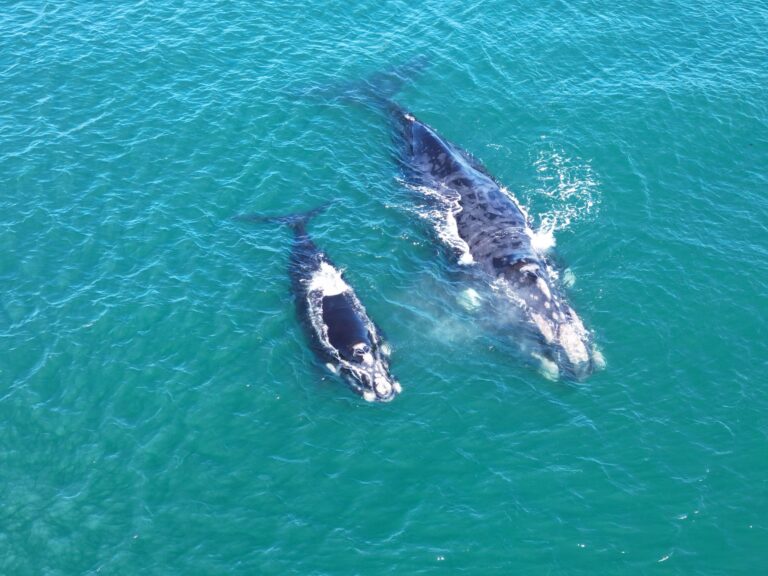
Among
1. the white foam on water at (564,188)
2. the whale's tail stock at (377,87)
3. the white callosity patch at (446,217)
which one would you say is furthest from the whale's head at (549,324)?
the whale's tail stock at (377,87)

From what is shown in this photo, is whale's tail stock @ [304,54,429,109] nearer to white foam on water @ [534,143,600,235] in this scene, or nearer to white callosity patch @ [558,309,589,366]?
white foam on water @ [534,143,600,235]

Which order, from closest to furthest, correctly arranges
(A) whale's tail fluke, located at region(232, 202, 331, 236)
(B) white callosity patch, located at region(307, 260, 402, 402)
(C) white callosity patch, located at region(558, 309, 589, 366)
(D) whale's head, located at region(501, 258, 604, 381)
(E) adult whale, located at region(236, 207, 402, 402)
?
1. (B) white callosity patch, located at region(307, 260, 402, 402)
2. (E) adult whale, located at region(236, 207, 402, 402)
3. (D) whale's head, located at region(501, 258, 604, 381)
4. (C) white callosity patch, located at region(558, 309, 589, 366)
5. (A) whale's tail fluke, located at region(232, 202, 331, 236)

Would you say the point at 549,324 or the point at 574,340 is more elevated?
the point at 549,324

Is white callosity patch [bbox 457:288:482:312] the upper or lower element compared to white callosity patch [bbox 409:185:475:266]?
lower

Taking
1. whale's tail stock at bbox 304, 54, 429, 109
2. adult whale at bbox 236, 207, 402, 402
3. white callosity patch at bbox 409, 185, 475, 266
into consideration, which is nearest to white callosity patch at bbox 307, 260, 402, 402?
adult whale at bbox 236, 207, 402, 402

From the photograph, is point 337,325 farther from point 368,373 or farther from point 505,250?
point 505,250

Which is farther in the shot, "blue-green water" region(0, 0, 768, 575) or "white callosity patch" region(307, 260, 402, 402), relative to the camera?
"white callosity patch" region(307, 260, 402, 402)

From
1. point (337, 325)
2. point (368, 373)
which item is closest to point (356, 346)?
point (368, 373)
